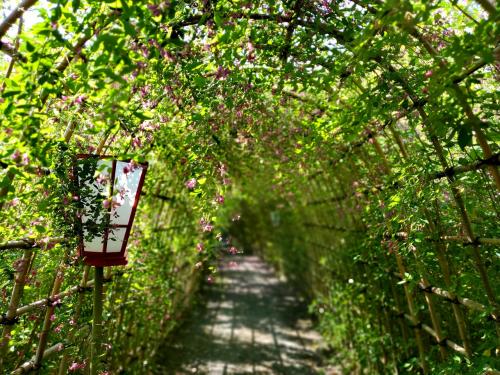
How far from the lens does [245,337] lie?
15.8ft

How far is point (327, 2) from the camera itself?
5.12 feet

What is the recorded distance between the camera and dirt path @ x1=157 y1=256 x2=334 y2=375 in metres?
3.96

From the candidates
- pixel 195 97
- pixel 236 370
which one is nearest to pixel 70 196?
pixel 195 97

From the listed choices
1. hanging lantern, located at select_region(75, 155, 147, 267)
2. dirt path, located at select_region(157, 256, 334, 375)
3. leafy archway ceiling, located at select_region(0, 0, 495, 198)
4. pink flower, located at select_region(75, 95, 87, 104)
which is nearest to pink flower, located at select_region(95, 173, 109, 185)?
hanging lantern, located at select_region(75, 155, 147, 267)

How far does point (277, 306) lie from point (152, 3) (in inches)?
222

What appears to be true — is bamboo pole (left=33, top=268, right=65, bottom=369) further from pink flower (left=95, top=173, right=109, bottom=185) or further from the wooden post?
pink flower (left=95, top=173, right=109, bottom=185)

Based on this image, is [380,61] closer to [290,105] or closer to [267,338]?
[290,105]

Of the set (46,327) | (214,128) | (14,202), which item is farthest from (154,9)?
(46,327)

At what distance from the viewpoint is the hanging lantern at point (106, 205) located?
146 centimetres

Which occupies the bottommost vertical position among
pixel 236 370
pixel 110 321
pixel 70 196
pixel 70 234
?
pixel 236 370

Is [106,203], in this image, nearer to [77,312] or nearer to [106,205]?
[106,205]

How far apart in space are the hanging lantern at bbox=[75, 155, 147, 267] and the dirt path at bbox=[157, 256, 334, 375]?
1225 mm

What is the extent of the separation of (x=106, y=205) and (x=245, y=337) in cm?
379

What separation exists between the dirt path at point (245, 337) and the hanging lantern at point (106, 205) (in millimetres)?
1225
